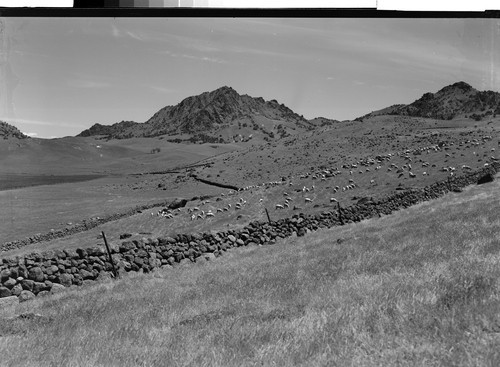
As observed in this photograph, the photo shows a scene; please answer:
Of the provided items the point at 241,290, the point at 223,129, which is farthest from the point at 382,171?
the point at 241,290

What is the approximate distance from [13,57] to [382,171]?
76.2 ft

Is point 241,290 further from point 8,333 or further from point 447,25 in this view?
point 447,25

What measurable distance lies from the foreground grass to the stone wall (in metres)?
5.27

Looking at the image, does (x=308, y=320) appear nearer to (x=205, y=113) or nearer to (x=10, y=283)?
(x=205, y=113)

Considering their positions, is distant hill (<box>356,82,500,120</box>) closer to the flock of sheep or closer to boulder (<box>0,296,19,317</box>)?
the flock of sheep

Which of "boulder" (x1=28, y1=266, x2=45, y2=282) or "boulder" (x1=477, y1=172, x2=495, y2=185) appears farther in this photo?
"boulder" (x1=477, y1=172, x2=495, y2=185)

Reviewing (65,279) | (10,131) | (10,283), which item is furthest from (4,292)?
(10,131)

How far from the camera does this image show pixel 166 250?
68.7ft

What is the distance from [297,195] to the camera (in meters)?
23.8

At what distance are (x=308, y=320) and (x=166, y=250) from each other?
632 inches

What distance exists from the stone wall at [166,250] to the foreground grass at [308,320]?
17.3 ft

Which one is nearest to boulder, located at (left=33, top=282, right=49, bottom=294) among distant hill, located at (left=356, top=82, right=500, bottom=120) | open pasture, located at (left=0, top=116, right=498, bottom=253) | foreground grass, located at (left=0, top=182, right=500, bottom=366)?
open pasture, located at (left=0, top=116, right=498, bottom=253)

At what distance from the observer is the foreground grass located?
14.3ft

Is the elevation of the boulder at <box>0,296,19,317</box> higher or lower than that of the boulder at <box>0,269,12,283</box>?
higher
